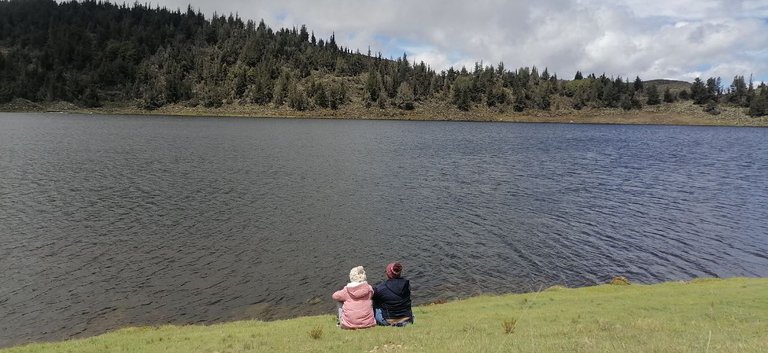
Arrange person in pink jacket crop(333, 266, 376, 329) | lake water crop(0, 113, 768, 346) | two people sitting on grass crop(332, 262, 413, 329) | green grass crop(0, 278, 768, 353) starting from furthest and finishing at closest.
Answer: lake water crop(0, 113, 768, 346), person in pink jacket crop(333, 266, 376, 329), two people sitting on grass crop(332, 262, 413, 329), green grass crop(0, 278, 768, 353)

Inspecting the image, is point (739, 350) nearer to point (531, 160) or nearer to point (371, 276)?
point (371, 276)

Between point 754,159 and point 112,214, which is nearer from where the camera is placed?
point 112,214

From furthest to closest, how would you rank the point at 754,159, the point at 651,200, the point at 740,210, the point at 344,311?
the point at 754,159
the point at 651,200
the point at 740,210
the point at 344,311

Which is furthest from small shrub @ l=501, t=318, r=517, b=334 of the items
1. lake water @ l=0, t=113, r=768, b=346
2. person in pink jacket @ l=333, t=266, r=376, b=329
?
lake water @ l=0, t=113, r=768, b=346

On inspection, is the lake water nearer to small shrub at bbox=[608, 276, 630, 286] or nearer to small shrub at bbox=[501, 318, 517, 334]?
small shrub at bbox=[608, 276, 630, 286]

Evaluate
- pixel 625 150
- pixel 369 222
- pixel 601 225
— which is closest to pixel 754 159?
pixel 625 150

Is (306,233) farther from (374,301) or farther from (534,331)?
(534,331)

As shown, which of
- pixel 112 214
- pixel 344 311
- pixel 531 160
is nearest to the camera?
pixel 344 311

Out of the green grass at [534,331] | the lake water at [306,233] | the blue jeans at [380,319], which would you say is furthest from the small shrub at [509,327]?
the lake water at [306,233]

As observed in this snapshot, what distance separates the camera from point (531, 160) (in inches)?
3696

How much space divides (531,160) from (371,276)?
233 ft

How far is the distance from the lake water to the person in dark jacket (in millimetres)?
9441

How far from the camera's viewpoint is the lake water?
2603 cm

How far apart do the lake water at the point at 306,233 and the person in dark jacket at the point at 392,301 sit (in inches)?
372
